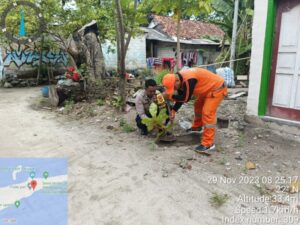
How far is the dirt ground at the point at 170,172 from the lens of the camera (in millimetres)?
2672

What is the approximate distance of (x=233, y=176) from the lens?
335 centimetres

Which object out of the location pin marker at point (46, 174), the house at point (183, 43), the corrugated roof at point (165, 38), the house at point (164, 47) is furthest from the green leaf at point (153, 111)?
the corrugated roof at point (165, 38)

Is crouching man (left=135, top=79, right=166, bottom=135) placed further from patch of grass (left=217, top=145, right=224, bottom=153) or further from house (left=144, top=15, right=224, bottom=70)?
house (left=144, top=15, right=224, bottom=70)

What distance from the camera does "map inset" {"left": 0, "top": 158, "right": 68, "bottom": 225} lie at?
2.67m

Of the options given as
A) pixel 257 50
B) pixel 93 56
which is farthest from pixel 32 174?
pixel 93 56

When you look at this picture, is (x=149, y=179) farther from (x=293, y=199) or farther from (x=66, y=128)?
(x=66, y=128)

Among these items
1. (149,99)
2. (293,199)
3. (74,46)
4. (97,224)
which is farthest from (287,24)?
(74,46)

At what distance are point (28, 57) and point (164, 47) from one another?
25.2ft

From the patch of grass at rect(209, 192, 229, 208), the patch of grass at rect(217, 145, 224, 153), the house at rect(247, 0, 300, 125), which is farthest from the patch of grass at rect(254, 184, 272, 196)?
the house at rect(247, 0, 300, 125)

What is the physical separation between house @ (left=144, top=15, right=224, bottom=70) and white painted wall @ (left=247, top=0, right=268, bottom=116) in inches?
436

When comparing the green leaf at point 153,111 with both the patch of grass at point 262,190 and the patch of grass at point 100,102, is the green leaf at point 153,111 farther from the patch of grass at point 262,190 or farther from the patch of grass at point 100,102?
the patch of grass at point 100,102

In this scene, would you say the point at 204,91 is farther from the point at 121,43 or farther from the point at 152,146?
the point at 121,43

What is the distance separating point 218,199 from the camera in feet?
9.30

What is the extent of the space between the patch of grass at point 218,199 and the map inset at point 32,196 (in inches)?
58.1
